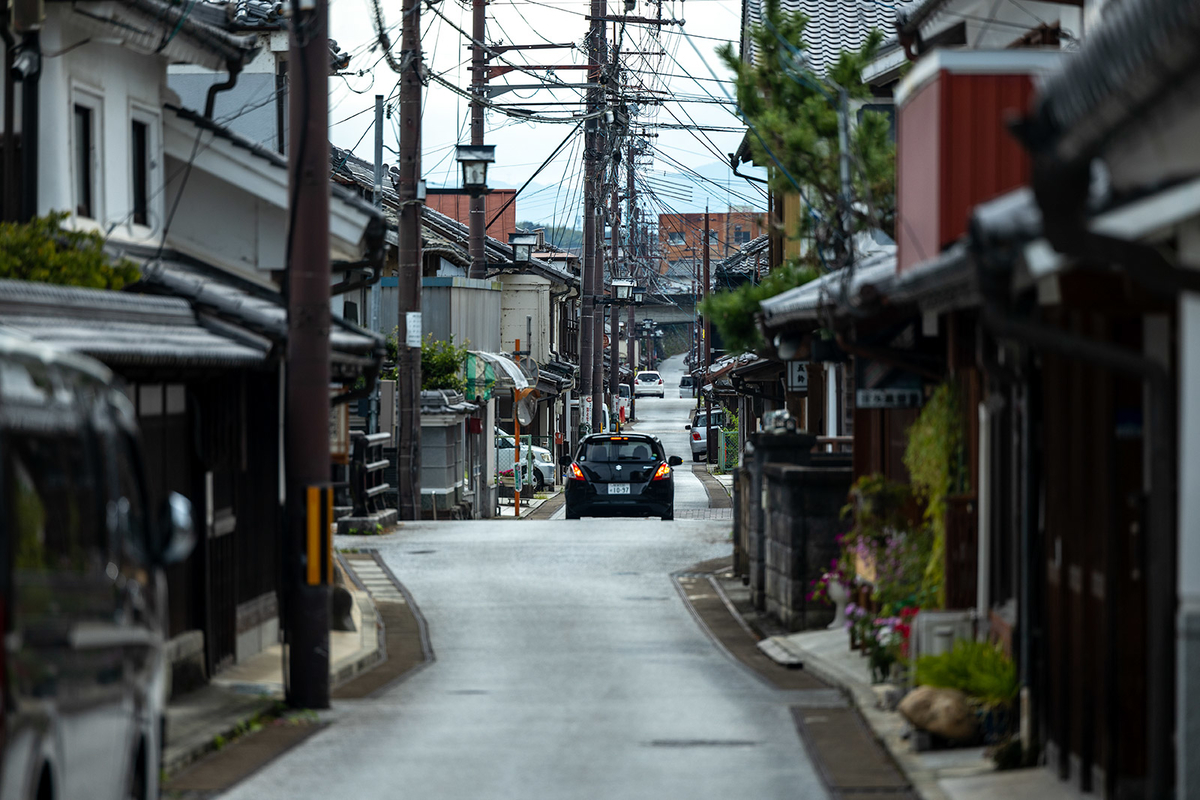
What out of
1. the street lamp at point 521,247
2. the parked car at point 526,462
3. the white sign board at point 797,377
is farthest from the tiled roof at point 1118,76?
the street lamp at point 521,247

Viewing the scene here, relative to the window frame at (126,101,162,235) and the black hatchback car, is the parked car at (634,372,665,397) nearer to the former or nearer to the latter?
the black hatchback car

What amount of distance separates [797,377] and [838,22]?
7.42m

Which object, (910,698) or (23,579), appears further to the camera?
(910,698)

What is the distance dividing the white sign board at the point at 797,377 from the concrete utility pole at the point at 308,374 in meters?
14.2

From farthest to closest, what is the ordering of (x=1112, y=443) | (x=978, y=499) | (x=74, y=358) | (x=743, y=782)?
(x=978, y=499), (x=743, y=782), (x=1112, y=443), (x=74, y=358)

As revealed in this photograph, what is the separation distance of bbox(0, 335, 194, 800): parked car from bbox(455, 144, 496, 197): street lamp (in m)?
20.4

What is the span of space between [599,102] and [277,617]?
963 inches

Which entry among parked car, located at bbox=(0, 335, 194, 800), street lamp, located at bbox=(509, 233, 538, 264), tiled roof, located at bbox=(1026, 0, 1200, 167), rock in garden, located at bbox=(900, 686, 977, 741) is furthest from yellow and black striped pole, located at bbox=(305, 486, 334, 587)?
street lamp, located at bbox=(509, 233, 538, 264)

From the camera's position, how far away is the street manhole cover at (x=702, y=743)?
34.7 feet

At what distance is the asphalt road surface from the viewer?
9.38 metres

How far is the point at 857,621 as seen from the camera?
1395cm

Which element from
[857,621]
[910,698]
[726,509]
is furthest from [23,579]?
[726,509]

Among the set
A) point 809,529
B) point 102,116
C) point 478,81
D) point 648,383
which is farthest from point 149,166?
point 648,383

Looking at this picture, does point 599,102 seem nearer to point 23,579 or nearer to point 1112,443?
point 1112,443
